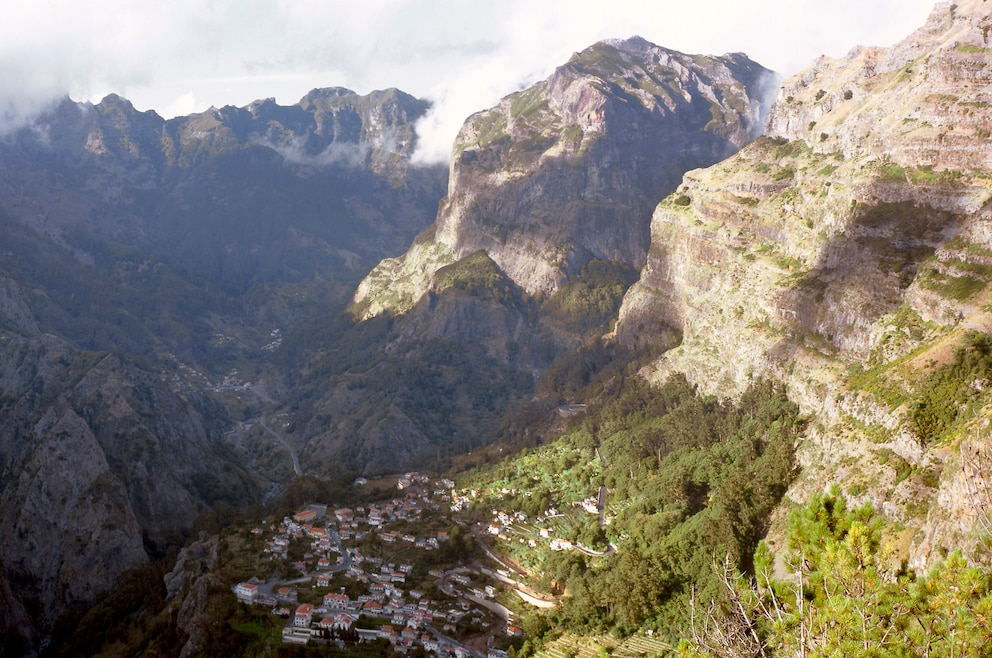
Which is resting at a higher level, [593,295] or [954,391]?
[593,295]

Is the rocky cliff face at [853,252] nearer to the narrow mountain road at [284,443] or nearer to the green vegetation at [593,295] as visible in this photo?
the green vegetation at [593,295]

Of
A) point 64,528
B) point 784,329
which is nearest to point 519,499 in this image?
point 784,329

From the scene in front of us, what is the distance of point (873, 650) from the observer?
23.0m

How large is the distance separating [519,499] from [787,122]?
3173 inches

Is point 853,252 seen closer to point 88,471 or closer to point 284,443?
point 88,471

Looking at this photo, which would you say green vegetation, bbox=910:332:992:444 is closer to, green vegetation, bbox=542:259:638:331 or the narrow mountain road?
the narrow mountain road

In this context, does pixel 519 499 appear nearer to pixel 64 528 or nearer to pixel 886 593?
pixel 64 528

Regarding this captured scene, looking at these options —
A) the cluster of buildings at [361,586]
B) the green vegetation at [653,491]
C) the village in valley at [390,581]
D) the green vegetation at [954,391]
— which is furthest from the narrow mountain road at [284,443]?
the green vegetation at [954,391]

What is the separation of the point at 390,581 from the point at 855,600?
69.8 metres

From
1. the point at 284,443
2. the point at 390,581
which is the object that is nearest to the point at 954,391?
the point at 390,581

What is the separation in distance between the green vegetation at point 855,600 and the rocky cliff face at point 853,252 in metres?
25.0

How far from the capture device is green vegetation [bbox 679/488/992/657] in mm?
22875

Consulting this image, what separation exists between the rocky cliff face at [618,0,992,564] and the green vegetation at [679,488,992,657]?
24987 millimetres

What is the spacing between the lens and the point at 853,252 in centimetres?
9162
